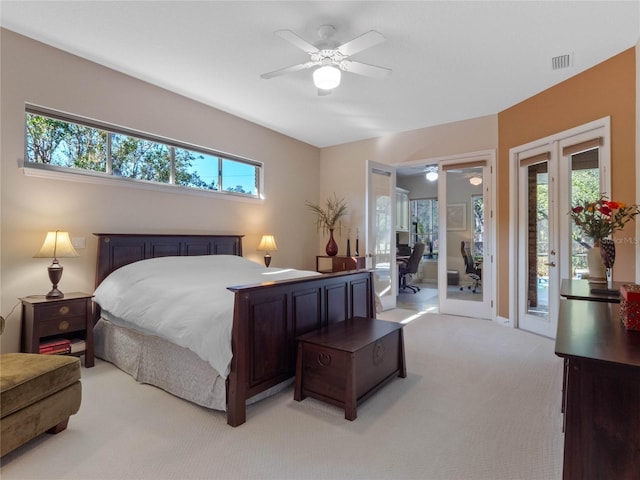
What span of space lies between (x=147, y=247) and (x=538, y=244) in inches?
180

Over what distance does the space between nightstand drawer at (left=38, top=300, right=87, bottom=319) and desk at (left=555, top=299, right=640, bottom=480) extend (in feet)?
11.3

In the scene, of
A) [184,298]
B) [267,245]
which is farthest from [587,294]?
[267,245]

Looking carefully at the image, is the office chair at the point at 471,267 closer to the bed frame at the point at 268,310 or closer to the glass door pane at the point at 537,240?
the glass door pane at the point at 537,240

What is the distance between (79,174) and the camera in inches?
130

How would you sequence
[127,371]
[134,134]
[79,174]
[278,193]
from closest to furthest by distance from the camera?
[127,371] → [79,174] → [134,134] → [278,193]

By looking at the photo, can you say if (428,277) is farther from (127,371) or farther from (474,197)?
(127,371)

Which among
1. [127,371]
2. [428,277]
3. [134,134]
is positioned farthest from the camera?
[428,277]

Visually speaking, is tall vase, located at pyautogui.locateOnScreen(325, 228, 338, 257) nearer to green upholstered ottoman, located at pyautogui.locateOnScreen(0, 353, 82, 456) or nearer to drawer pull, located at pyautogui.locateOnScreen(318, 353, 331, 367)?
drawer pull, located at pyautogui.locateOnScreen(318, 353, 331, 367)

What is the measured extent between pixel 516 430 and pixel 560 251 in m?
2.50

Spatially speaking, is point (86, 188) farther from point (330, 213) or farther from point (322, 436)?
point (330, 213)

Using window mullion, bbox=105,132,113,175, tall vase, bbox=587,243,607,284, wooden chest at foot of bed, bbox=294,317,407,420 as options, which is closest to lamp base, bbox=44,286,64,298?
window mullion, bbox=105,132,113,175

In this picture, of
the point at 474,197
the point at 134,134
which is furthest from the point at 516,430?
the point at 134,134

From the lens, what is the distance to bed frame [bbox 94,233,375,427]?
215cm

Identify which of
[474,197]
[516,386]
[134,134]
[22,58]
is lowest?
[516,386]
